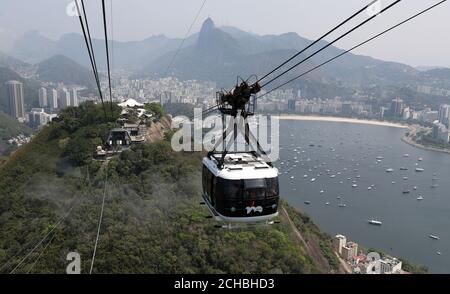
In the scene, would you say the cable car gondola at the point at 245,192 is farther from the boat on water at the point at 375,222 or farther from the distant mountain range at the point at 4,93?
the distant mountain range at the point at 4,93

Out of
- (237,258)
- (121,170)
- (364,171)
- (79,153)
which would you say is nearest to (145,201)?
(121,170)

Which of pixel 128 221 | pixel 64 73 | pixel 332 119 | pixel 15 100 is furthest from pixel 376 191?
pixel 64 73

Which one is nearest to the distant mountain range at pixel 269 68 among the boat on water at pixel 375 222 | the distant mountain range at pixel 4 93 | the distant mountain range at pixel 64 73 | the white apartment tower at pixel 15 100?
the distant mountain range at pixel 64 73

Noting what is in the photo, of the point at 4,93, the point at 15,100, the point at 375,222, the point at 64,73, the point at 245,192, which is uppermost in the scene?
the point at 64,73

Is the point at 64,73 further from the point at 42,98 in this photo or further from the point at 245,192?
A: the point at 245,192

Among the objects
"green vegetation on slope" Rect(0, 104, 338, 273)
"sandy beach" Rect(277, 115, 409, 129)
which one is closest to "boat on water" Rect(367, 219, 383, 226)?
"green vegetation on slope" Rect(0, 104, 338, 273)

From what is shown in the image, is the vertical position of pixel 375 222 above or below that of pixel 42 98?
below

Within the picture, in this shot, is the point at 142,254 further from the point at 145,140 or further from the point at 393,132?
the point at 393,132

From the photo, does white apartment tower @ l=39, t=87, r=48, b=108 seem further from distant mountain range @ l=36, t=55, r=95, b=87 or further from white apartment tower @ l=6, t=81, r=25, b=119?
distant mountain range @ l=36, t=55, r=95, b=87

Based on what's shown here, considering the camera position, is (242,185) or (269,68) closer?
(242,185)
